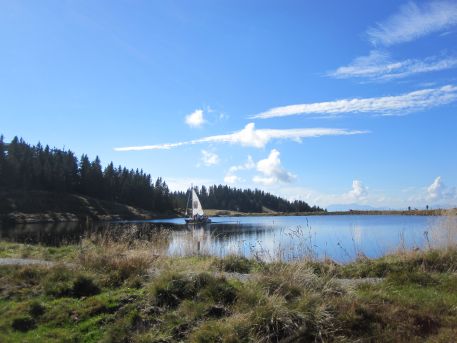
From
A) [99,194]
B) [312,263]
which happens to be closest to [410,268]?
[312,263]

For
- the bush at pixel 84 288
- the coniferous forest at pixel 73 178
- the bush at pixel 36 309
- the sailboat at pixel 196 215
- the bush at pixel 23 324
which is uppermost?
the coniferous forest at pixel 73 178

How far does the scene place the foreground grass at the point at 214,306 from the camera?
21.7 ft

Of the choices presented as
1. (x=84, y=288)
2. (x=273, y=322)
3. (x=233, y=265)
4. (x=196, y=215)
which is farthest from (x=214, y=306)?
(x=196, y=215)

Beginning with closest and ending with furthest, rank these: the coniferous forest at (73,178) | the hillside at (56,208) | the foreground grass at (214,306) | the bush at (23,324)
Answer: the foreground grass at (214,306) < the bush at (23,324) < the hillside at (56,208) < the coniferous forest at (73,178)

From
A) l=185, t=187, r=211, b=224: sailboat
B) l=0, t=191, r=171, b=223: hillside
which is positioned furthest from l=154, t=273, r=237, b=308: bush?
l=0, t=191, r=171, b=223: hillside

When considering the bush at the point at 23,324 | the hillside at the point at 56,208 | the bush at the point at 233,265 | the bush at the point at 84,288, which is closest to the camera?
the bush at the point at 23,324

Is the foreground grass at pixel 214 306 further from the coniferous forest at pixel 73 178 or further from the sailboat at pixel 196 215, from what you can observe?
the coniferous forest at pixel 73 178

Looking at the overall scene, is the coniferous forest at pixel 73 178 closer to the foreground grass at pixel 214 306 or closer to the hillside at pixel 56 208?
the hillside at pixel 56 208

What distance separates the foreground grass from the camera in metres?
6.61

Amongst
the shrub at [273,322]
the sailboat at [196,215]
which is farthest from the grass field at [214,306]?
the sailboat at [196,215]

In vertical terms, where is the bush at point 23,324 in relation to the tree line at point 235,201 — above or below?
below

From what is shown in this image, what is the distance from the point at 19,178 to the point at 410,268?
344 ft

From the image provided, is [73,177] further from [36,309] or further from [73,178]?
[36,309]

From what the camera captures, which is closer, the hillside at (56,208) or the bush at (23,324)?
the bush at (23,324)
